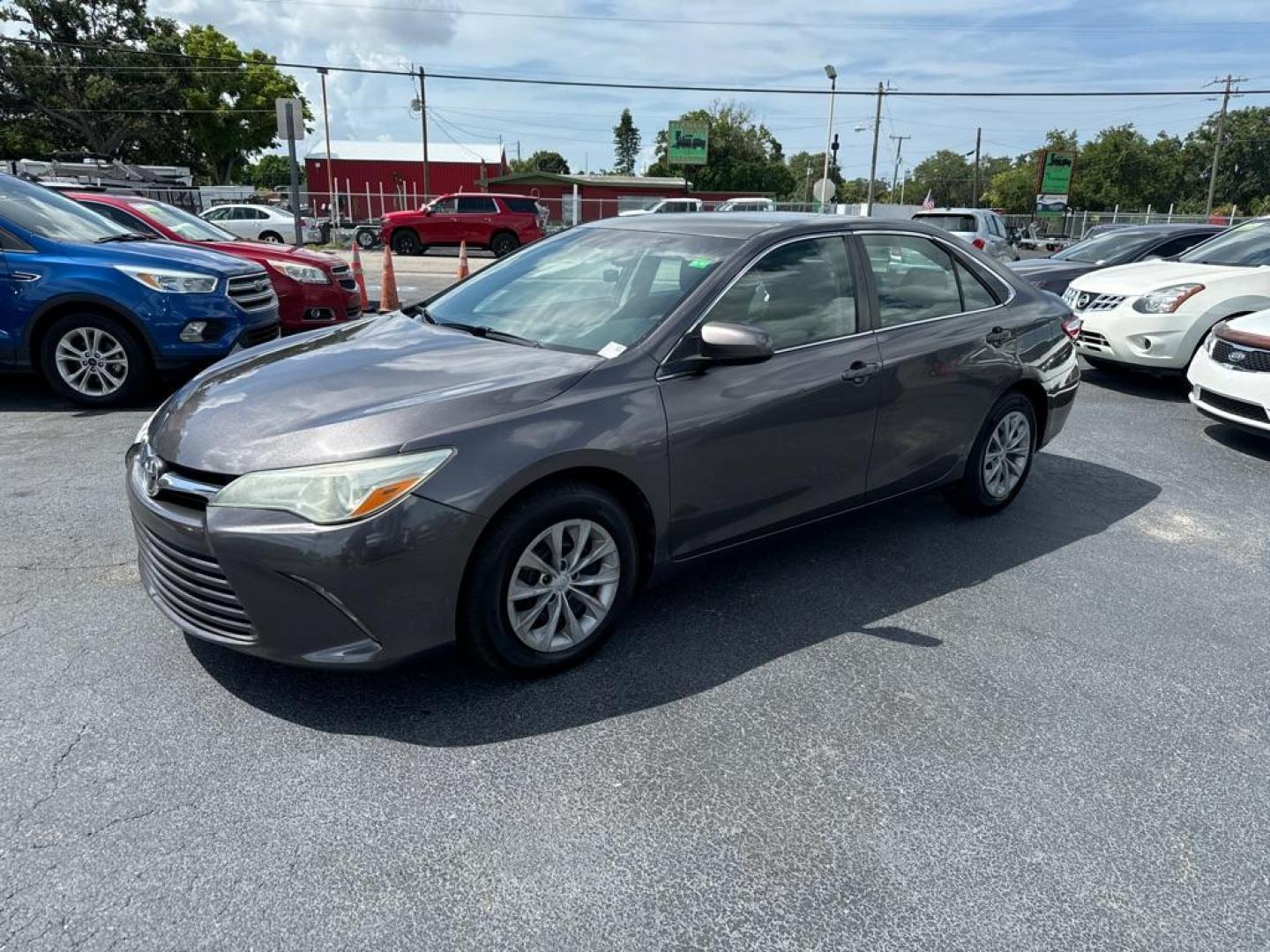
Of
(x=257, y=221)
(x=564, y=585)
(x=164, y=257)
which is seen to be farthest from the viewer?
(x=257, y=221)

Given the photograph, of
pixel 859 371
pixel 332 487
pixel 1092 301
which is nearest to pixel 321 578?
pixel 332 487

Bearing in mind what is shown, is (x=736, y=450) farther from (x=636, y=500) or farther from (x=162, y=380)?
(x=162, y=380)

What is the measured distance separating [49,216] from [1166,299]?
9.45m

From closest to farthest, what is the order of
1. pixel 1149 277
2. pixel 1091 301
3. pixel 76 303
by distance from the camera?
pixel 76 303
pixel 1149 277
pixel 1091 301

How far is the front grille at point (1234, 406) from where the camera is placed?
625 centimetres

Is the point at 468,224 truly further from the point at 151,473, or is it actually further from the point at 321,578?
the point at 321,578

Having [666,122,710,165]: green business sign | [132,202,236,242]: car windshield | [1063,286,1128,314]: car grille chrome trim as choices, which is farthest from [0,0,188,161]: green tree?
[1063,286,1128,314]: car grille chrome trim

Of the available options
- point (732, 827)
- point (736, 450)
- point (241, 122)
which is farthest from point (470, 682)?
point (241, 122)

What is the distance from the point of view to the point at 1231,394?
641 cm

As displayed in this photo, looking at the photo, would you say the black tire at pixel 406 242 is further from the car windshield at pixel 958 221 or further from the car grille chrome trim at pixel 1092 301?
the car grille chrome trim at pixel 1092 301

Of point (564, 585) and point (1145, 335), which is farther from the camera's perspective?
point (1145, 335)

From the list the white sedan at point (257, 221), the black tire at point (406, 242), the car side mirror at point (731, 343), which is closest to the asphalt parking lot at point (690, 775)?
the car side mirror at point (731, 343)

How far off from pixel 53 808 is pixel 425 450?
140 cm

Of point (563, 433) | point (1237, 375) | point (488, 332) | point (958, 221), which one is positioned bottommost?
point (1237, 375)
